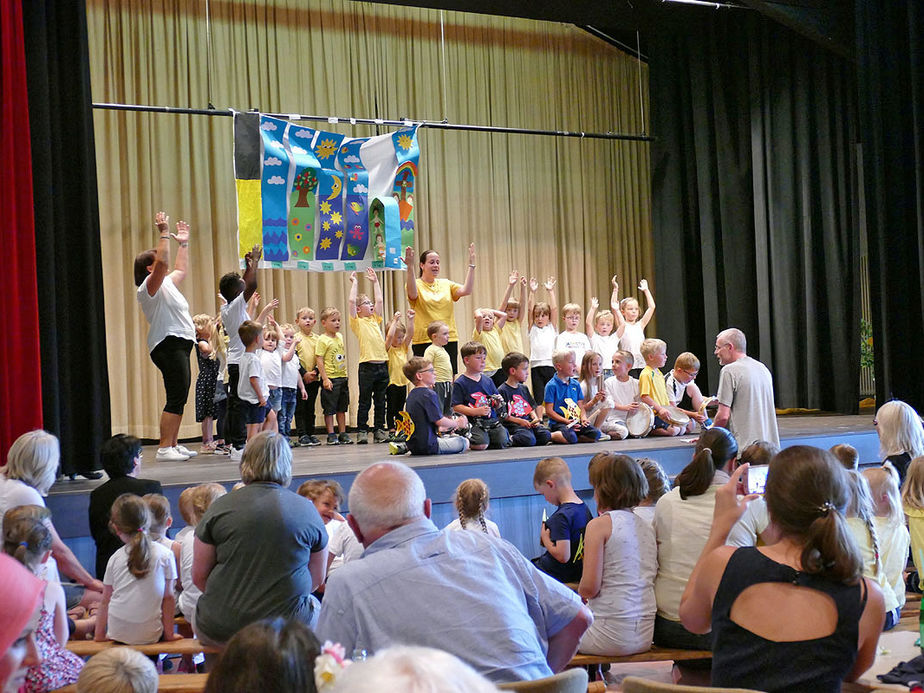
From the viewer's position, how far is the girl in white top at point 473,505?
4.16m

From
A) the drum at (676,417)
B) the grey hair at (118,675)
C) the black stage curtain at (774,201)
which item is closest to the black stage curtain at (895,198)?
the black stage curtain at (774,201)

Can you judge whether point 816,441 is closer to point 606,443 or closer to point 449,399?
point 606,443

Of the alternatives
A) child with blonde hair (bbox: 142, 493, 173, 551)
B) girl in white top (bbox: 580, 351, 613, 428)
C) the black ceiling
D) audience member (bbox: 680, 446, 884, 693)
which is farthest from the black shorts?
audience member (bbox: 680, 446, 884, 693)

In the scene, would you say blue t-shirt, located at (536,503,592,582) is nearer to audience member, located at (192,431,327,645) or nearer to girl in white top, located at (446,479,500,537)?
girl in white top, located at (446,479,500,537)

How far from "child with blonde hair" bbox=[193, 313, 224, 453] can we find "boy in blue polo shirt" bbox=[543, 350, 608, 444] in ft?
9.42

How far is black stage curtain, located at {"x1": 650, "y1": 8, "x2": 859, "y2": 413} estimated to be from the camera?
10617 millimetres

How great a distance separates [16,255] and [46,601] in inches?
128

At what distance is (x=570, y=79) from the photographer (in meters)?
13.2

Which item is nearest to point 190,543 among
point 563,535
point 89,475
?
point 563,535

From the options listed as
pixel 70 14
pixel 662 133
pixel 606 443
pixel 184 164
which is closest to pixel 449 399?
pixel 606 443

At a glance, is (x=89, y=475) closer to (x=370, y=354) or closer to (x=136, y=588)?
(x=136, y=588)

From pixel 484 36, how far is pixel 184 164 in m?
4.25

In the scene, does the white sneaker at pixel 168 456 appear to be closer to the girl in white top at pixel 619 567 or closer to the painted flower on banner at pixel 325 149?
the painted flower on banner at pixel 325 149

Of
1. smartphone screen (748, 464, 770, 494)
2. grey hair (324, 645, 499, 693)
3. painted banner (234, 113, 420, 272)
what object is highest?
painted banner (234, 113, 420, 272)
